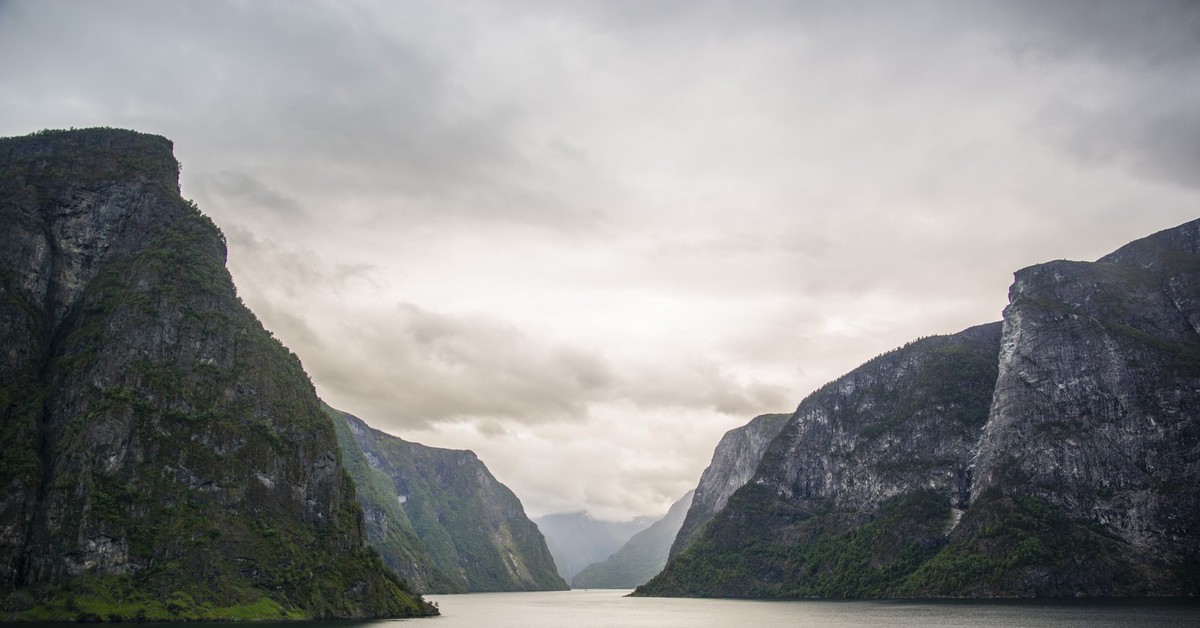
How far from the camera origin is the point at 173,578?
124 metres

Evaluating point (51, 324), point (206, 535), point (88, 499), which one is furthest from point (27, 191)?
point (206, 535)

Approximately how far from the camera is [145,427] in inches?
5418

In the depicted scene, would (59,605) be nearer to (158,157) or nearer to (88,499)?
(88,499)

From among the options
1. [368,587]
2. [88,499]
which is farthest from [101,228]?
[368,587]

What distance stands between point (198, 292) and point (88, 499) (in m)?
53.2

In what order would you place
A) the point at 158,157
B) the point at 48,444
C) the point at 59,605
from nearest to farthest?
the point at 59,605
the point at 48,444
the point at 158,157

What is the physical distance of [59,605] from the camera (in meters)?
114

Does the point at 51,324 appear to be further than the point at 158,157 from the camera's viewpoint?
No

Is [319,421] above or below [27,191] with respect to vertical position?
below

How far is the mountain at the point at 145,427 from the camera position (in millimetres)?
122562

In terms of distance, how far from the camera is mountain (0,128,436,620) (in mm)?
122562

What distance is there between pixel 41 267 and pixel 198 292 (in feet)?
98.1

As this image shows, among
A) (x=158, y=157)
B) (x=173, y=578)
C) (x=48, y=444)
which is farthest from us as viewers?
(x=158, y=157)

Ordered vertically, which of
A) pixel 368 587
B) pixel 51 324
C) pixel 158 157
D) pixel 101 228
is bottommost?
pixel 368 587
